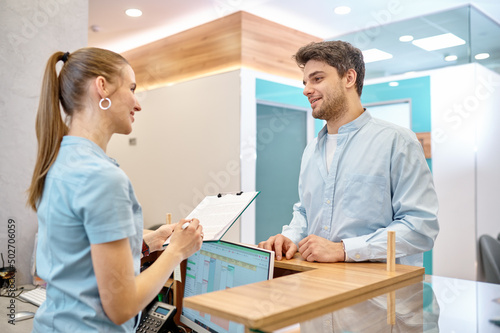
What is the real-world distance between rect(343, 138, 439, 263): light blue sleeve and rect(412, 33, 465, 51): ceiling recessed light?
2717mm

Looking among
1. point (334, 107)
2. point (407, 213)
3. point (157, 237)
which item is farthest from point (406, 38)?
point (157, 237)

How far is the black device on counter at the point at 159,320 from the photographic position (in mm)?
1689

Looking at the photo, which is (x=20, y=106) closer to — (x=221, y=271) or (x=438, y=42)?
(x=221, y=271)

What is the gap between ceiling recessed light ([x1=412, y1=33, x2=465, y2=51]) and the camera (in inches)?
152

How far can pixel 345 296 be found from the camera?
0.95 metres

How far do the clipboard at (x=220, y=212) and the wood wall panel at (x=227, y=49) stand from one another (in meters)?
3.21

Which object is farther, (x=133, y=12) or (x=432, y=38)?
(x=133, y=12)

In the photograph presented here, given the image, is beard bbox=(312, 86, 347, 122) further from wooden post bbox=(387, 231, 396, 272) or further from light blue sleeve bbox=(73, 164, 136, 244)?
light blue sleeve bbox=(73, 164, 136, 244)

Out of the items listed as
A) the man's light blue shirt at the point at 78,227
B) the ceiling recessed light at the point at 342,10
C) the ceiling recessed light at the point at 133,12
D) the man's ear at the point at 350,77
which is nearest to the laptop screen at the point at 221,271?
the man's light blue shirt at the point at 78,227

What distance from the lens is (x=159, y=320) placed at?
171 cm

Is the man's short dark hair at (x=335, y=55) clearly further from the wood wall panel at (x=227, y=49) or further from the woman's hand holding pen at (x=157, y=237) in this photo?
→ the wood wall panel at (x=227, y=49)

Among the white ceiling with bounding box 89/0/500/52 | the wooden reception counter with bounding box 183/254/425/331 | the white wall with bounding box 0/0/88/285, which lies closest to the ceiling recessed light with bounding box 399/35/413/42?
the white ceiling with bounding box 89/0/500/52

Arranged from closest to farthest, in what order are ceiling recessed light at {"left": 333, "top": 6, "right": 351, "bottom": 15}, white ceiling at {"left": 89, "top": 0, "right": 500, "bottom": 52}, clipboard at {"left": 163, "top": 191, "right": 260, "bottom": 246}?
clipboard at {"left": 163, "top": 191, "right": 260, "bottom": 246} < white ceiling at {"left": 89, "top": 0, "right": 500, "bottom": 52} < ceiling recessed light at {"left": 333, "top": 6, "right": 351, "bottom": 15}

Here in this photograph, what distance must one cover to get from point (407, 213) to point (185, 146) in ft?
12.0
